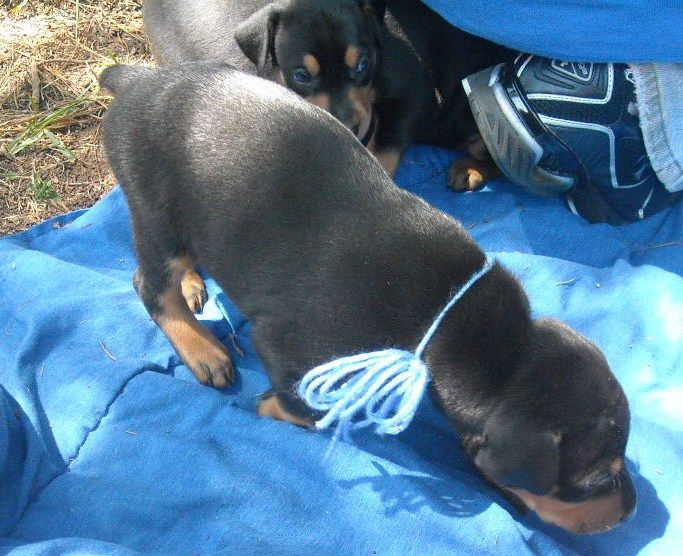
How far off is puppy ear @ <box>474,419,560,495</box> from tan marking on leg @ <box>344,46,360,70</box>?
7.05ft

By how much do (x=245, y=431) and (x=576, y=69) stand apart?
7.02 feet

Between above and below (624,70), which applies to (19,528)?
below

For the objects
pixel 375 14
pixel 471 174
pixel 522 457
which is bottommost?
pixel 471 174

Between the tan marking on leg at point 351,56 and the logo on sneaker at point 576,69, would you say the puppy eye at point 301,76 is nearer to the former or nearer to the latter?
the tan marking on leg at point 351,56

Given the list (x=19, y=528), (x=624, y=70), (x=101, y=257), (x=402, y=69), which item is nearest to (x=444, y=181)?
(x=402, y=69)

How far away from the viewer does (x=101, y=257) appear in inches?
142

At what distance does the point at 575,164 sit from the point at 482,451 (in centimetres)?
176

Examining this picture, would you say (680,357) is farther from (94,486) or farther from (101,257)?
(101,257)

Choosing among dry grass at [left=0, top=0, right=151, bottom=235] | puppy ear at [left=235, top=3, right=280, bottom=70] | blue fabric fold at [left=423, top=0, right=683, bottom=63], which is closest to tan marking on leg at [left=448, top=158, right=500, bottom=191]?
blue fabric fold at [left=423, top=0, right=683, bottom=63]

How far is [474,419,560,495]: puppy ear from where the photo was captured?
2084mm

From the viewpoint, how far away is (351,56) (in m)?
3.64

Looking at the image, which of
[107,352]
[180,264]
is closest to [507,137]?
[180,264]

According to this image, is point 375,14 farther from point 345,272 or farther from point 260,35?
point 345,272

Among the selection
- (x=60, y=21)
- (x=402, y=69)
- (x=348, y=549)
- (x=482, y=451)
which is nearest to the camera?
(x=482, y=451)
